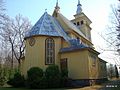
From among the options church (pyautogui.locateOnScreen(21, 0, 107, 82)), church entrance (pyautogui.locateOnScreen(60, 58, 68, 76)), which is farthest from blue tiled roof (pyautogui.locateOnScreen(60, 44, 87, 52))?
church entrance (pyautogui.locateOnScreen(60, 58, 68, 76))

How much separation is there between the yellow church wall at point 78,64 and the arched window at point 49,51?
2057 millimetres

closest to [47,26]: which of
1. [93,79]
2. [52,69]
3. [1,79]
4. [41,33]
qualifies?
[41,33]

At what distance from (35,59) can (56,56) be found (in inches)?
114

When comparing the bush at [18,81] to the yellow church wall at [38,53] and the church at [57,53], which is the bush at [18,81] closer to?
the church at [57,53]

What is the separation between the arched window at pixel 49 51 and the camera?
26094 millimetres

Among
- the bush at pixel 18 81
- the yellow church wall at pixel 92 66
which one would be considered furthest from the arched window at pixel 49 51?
the yellow church wall at pixel 92 66

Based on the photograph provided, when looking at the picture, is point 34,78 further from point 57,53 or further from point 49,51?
point 57,53

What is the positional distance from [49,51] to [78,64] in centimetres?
426

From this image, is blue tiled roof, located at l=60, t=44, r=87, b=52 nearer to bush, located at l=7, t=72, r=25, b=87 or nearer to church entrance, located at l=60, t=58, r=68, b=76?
church entrance, located at l=60, t=58, r=68, b=76

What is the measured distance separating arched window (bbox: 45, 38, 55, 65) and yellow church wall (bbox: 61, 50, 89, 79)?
2.06 meters

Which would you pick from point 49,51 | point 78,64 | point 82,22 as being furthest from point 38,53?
point 82,22

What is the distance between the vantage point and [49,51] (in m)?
26.3

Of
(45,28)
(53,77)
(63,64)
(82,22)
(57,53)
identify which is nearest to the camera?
(53,77)

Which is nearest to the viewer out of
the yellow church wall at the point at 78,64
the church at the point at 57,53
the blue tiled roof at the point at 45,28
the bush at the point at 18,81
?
the yellow church wall at the point at 78,64
